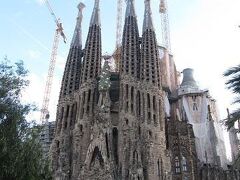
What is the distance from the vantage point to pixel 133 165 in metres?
32.1

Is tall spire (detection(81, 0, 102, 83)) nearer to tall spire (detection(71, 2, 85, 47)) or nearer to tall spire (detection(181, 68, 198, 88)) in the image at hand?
tall spire (detection(71, 2, 85, 47))

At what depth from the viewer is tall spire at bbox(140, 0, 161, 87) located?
39094 millimetres

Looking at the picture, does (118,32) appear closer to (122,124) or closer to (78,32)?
(78,32)

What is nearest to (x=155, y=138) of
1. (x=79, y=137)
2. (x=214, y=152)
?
(x=79, y=137)

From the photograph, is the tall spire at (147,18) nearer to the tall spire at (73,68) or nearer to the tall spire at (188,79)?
the tall spire at (73,68)

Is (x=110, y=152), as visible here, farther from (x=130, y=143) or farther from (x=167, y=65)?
(x=167, y=65)

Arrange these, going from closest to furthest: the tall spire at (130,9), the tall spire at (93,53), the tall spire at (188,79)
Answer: the tall spire at (93,53) → the tall spire at (130,9) → the tall spire at (188,79)

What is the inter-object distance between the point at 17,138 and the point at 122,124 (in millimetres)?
20290

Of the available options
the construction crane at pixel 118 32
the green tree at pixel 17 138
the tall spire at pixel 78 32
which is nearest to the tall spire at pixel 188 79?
the construction crane at pixel 118 32

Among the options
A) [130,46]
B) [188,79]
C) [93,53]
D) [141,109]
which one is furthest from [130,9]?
[141,109]

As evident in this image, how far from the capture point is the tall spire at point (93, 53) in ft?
131

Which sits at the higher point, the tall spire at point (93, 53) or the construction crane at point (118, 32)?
the construction crane at point (118, 32)

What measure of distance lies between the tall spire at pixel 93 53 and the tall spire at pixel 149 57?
5.03 meters

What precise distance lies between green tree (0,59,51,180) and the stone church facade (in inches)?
659
